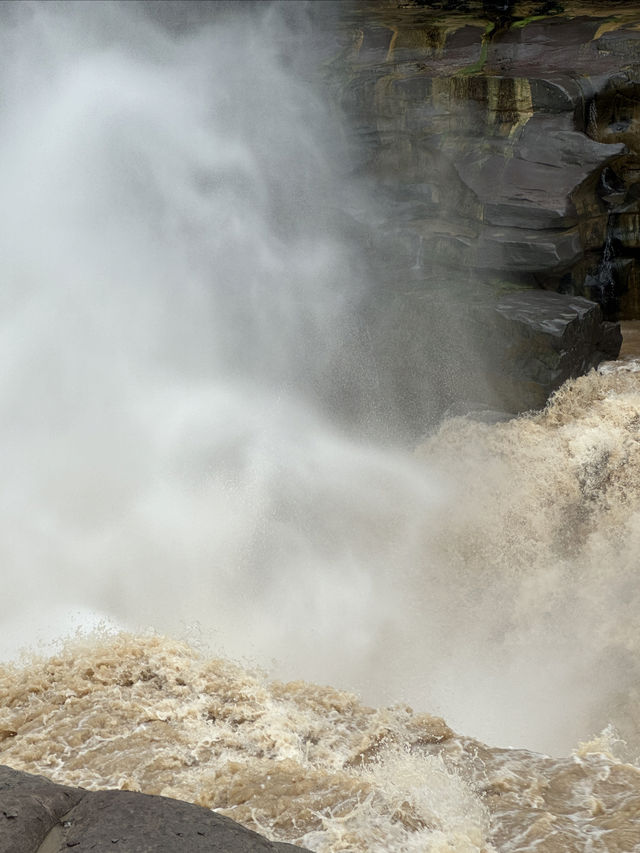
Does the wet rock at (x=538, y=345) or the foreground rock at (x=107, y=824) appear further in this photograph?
the wet rock at (x=538, y=345)

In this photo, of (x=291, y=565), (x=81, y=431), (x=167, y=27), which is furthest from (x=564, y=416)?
(x=167, y=27)

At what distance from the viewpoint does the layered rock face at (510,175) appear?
8.87 meters

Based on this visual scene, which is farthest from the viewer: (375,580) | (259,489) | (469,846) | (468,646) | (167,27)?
(167,27)

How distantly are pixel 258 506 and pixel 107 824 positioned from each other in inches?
189

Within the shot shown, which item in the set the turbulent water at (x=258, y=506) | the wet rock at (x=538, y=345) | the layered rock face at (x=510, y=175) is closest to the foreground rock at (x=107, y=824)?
the turbulent water at (x=258, y=506)

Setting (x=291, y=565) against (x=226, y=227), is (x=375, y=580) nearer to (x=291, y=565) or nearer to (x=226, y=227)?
(x=291, y=565)

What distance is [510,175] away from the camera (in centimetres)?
902

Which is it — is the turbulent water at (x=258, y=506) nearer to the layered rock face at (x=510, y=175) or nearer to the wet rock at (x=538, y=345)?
the wet rock at (x=538, y=345)

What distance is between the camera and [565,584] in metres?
7.01

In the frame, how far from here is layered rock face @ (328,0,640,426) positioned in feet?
29.1

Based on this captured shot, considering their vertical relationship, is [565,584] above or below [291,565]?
above

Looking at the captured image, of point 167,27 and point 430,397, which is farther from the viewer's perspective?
point 167,27

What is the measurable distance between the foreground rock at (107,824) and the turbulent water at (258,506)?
0.95 metres

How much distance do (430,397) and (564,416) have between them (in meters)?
1.45
